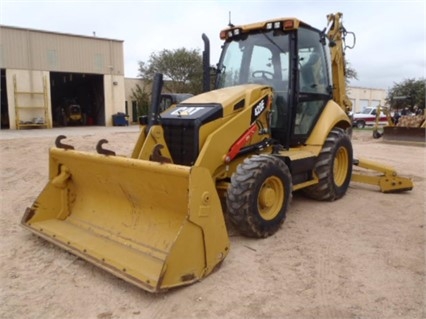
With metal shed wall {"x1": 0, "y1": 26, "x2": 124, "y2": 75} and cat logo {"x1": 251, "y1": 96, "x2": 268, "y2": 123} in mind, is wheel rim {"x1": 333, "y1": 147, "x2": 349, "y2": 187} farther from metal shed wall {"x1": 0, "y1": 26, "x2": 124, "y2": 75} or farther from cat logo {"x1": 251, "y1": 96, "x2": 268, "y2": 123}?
metal shed wall {"x1": 0, "y1": 26, "x2": 124, "y2": 75}

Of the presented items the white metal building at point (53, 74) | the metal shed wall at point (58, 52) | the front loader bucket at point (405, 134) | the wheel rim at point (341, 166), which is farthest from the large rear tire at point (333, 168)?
the metal shed wall at point (58, 52)

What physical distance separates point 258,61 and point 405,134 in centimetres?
1206

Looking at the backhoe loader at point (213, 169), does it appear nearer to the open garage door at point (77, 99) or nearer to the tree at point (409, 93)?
the open garage door at point (77, 99)

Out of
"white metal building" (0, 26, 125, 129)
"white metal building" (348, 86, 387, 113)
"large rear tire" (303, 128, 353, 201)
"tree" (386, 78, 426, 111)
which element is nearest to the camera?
"large rear tire" (303, 128, 353, 201)

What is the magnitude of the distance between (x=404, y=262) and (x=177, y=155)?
8.31 feet

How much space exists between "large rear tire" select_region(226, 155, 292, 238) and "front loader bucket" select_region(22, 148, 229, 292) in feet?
1.51

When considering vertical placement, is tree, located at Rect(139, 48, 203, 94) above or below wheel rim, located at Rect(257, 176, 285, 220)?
above

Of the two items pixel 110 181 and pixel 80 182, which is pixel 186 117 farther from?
pixel 80 182

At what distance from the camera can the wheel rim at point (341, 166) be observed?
6.09 meters

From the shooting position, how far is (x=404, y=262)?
385 cm

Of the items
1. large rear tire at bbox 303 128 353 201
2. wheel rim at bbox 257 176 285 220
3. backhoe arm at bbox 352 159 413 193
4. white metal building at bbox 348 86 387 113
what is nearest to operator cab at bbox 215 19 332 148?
large rear tire at bbox 303 128 353 201

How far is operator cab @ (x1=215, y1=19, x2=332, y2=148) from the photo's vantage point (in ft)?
17.3

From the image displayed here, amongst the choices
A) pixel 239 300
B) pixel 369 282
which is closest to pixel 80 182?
pixel 239 300

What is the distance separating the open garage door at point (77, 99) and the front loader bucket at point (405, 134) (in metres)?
16.0
